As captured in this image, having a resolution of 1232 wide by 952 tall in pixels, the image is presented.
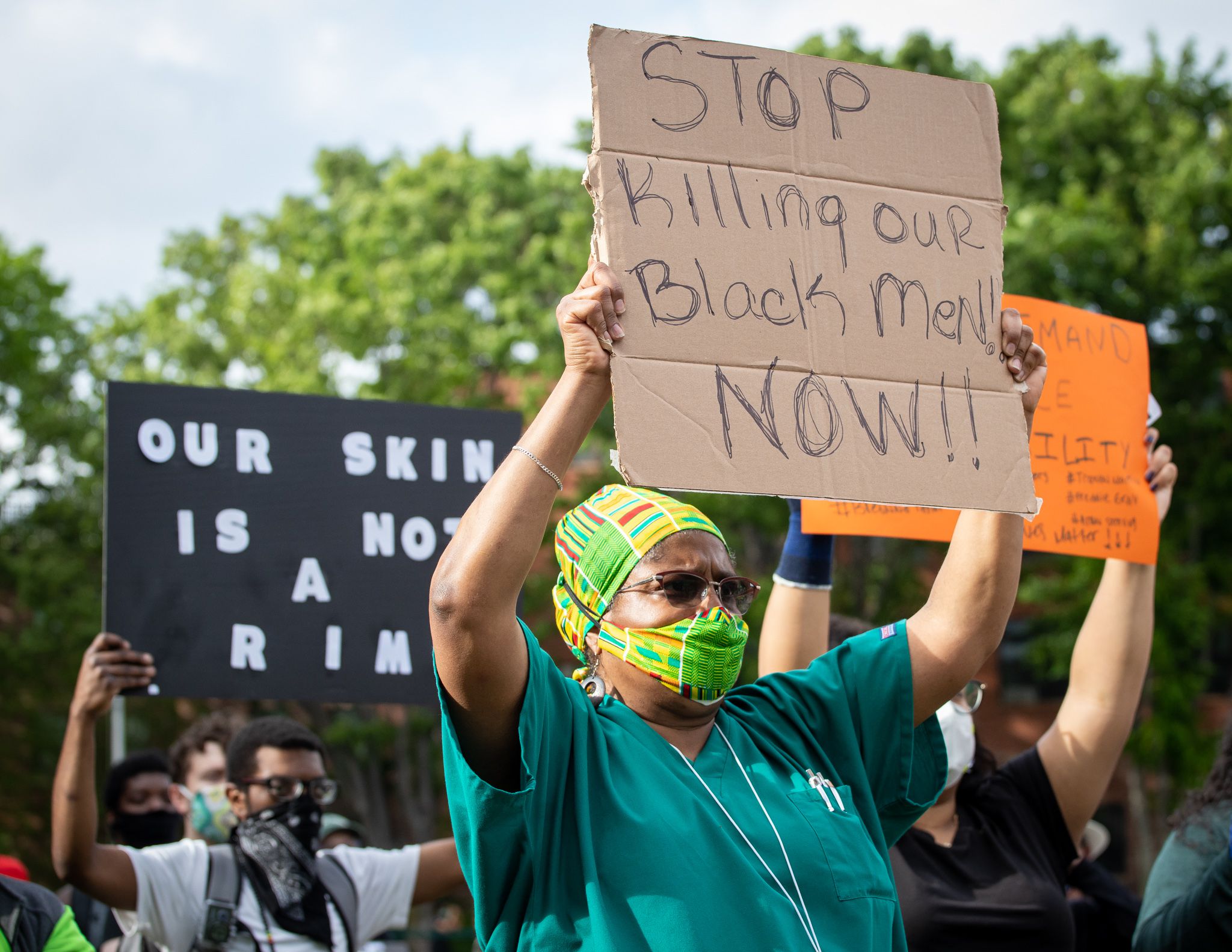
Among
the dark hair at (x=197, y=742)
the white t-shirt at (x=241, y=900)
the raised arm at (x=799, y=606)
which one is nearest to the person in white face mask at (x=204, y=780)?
the dark hair at (x=197, y=742)

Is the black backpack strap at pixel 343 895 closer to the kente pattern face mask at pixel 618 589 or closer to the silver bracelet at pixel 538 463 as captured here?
the kente pattern face mask at pixel 618 589

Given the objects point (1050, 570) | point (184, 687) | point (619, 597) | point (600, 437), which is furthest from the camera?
point (1050, 570)

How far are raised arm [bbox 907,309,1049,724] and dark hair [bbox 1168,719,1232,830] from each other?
4.31 ft

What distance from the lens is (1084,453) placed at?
3.72 metres

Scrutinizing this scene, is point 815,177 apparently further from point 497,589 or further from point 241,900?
point 241,900

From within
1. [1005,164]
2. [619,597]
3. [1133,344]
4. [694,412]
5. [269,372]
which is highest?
[1005,164]

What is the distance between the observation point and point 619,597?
2.30 meters

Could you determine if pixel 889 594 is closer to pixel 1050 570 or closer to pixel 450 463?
pixel 1050 570

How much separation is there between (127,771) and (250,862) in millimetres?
1630

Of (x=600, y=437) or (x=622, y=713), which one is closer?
(x=622, y=713)

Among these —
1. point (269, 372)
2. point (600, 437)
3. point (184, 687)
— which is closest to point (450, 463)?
point (184, 687)

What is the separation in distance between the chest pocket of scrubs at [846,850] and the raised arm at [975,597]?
337 mm

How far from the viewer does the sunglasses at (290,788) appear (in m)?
4.18

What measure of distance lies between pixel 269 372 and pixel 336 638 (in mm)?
17766
